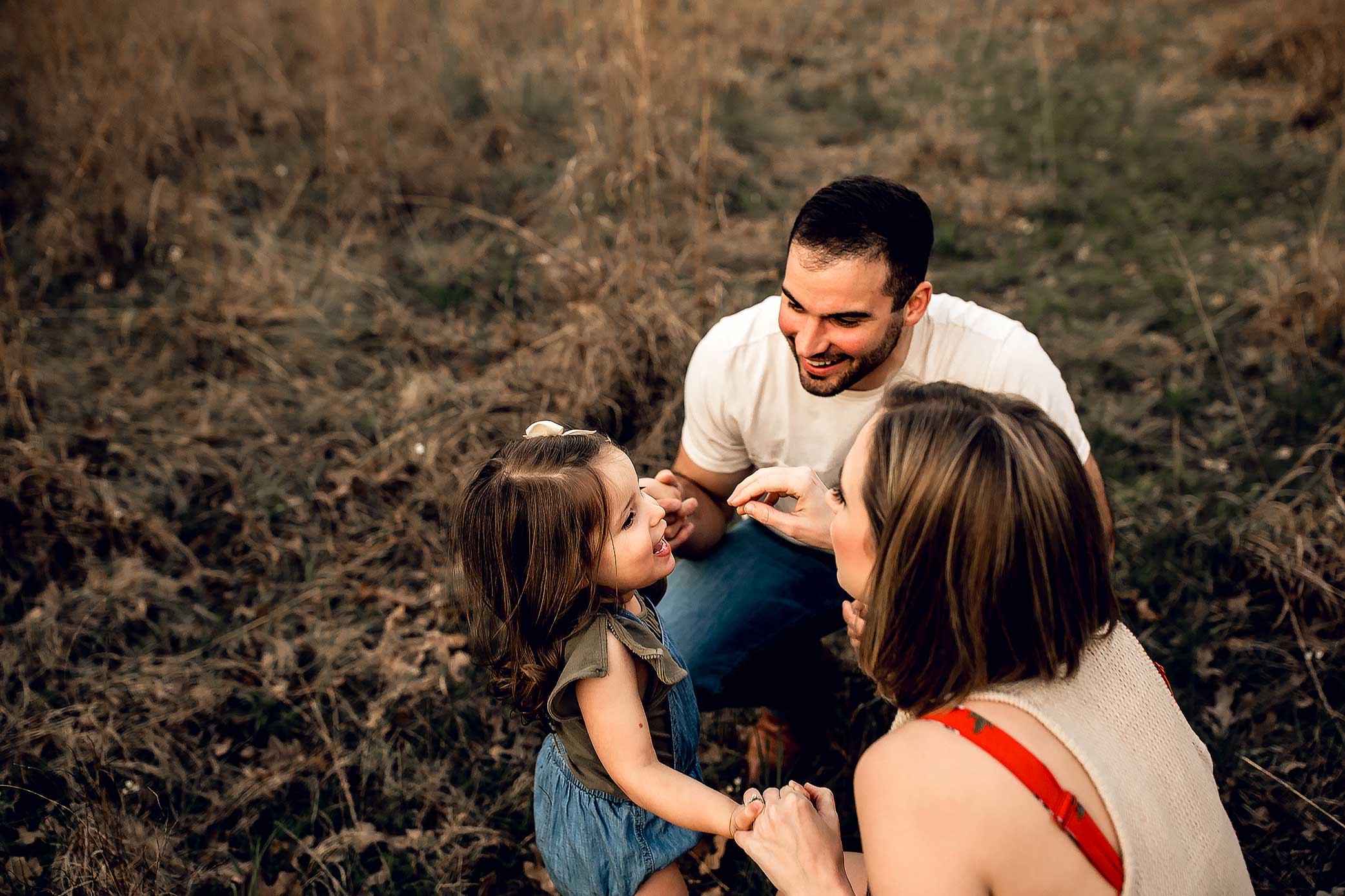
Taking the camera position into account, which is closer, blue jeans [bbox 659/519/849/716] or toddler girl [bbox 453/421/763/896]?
toddler girl [bbox 453/421/763/896]

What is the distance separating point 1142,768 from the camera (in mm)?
1467

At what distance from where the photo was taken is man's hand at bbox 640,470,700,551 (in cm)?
248

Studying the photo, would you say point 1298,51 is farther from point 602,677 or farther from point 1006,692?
point 602,677

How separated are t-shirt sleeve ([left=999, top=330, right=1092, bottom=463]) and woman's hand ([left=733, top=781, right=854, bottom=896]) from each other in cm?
136

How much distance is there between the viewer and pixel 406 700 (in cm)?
308

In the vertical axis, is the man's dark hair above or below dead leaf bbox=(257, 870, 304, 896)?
above

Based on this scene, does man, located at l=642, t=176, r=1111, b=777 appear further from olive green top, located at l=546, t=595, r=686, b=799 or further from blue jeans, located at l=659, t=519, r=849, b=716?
olive green top, located at l=546, t=595, r=686, b=799

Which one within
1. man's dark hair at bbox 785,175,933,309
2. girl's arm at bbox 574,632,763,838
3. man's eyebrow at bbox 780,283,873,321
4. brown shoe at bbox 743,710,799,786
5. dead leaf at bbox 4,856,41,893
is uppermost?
man's dark hair at bbox 785,175,933,309

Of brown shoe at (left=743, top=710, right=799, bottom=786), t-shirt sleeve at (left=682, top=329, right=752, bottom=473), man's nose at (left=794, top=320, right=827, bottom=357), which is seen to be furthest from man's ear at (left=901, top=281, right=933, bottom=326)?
brown shoe at (left=743, top=710, right=799, bottom=786)

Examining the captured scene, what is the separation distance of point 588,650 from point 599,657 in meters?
0.03

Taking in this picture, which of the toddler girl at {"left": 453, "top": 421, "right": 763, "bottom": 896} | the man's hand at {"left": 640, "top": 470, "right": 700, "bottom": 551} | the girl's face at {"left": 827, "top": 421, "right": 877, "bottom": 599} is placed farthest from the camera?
the man's hand at {"left": 640, "top": 470, "right": 700, "bottom": 551}

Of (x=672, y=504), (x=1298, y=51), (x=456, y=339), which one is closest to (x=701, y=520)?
(x=672, y=504)

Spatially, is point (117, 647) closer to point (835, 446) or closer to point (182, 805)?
point (182, 805)

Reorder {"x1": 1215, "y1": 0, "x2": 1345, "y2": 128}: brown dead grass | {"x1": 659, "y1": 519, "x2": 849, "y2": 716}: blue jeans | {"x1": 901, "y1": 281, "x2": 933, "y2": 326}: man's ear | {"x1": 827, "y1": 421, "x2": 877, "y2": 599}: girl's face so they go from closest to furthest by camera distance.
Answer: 1. {"x1": 827, "y1": 421, "x2": 877, "y2": 599}: girl's face
2. {"x1": 901, "y1": 281, "x2": 933, "y2": 326}: man's ear
3. {"x1": 659, "y1": 519, "x2": 849, "y2": 716}: blue jeans
4. {"x1": 1215, "y1": 0, "x2": 1345, "y2": 128}: brown dead grass
